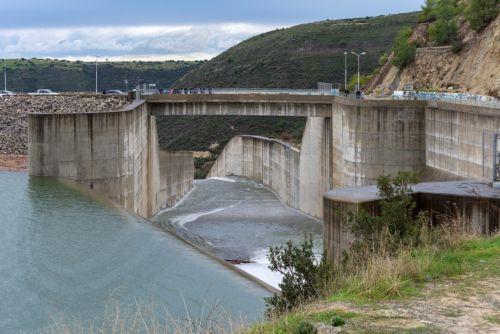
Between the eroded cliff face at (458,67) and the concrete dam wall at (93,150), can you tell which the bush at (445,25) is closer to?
the eroded cliff face at (458,67)

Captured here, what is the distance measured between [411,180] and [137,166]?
1082 inches

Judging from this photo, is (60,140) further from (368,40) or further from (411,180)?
(368,40)

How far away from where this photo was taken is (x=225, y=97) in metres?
49.6

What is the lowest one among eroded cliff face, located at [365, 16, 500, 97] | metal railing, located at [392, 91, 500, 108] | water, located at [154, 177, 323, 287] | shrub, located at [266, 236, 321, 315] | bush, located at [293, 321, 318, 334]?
water, located at [154, 177, 323, 287]

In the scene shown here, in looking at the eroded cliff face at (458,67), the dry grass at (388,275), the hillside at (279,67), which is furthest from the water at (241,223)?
the hillside at (279,67)

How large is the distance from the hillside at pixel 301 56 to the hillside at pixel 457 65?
51.7 m

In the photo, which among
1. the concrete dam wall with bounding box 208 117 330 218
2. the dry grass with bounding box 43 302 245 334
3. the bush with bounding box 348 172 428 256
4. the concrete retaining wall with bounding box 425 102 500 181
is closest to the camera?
the dry grass with bounding box 43 302 245 334

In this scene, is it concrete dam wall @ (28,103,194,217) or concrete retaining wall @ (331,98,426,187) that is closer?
concrete dam wall @ (28,103,194,217)

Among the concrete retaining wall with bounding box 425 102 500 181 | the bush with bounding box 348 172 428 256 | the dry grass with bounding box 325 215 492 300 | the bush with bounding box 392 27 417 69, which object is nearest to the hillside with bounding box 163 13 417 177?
the bush with bounding box 392 27 417 69

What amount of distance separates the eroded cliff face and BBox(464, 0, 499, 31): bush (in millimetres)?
640

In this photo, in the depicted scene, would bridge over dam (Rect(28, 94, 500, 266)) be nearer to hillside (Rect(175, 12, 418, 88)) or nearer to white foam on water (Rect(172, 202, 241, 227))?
white foam on water (Rect(172, 202, 241, 227))

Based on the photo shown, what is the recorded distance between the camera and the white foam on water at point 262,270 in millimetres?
30250

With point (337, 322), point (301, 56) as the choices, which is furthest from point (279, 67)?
point (337, 322)

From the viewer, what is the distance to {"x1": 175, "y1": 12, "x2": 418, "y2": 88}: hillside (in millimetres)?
120500
